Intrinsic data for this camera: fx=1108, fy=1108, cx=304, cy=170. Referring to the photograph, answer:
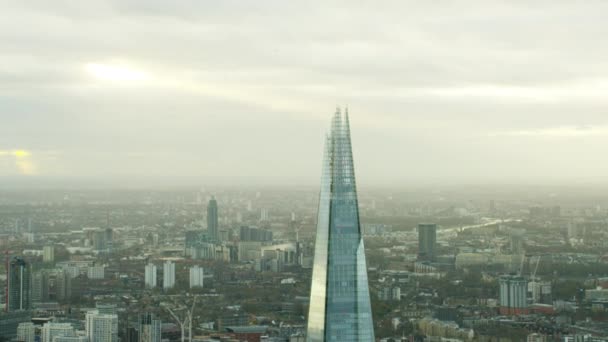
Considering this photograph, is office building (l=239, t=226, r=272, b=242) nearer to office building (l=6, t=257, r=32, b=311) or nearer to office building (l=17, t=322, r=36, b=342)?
office building (l=6, t=257, r=32, b=311)

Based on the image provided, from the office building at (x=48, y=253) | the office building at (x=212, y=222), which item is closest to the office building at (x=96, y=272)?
the office building at (x=48, y=253)

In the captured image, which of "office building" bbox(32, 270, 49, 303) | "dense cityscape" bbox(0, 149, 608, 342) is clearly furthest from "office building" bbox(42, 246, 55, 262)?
"office building" bbox(32, 270, 49, 303)

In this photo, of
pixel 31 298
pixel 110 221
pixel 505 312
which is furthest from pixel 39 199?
pixel 505 312

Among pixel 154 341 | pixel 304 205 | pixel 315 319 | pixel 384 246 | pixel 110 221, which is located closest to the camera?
pixel 315 319

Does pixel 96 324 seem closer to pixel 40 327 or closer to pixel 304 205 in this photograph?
pixel 40 327

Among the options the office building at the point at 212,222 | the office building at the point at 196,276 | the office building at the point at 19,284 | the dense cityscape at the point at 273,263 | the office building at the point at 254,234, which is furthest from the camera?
the office building at the point at 212,222

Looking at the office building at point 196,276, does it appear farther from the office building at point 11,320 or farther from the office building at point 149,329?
the office building at point 11,320

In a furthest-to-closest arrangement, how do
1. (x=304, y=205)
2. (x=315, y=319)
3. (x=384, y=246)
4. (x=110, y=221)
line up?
(x=110, y=221) → (x=384, y=246) → (x=304, y=205) → (x=315, y=319)
